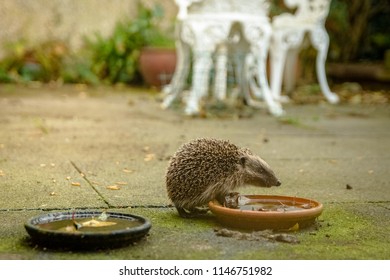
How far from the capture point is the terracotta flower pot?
390 inches

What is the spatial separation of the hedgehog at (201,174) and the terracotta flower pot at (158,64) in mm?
6737

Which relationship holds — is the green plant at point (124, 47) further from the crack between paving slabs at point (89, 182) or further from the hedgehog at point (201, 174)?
the hedgehog at point (201, 174)

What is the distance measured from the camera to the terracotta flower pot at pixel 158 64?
9.91 meters

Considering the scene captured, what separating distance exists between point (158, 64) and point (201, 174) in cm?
690

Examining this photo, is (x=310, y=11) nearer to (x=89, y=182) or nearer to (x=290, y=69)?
(x=290, y=69)

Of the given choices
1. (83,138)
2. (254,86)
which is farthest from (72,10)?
(83,138)

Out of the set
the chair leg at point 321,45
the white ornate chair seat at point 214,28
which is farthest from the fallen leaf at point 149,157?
the chair leg at point 321,45

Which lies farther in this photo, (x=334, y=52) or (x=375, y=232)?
(x=334, y=52)

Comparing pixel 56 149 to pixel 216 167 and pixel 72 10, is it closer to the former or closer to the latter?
pixel 216 167

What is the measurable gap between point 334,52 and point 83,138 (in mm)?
7737

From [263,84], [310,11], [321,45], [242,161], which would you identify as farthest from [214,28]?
[242,161]

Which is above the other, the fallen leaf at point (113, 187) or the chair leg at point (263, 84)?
the chair leg at point (263, 84)

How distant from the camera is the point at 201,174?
314 cm

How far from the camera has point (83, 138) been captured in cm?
539
